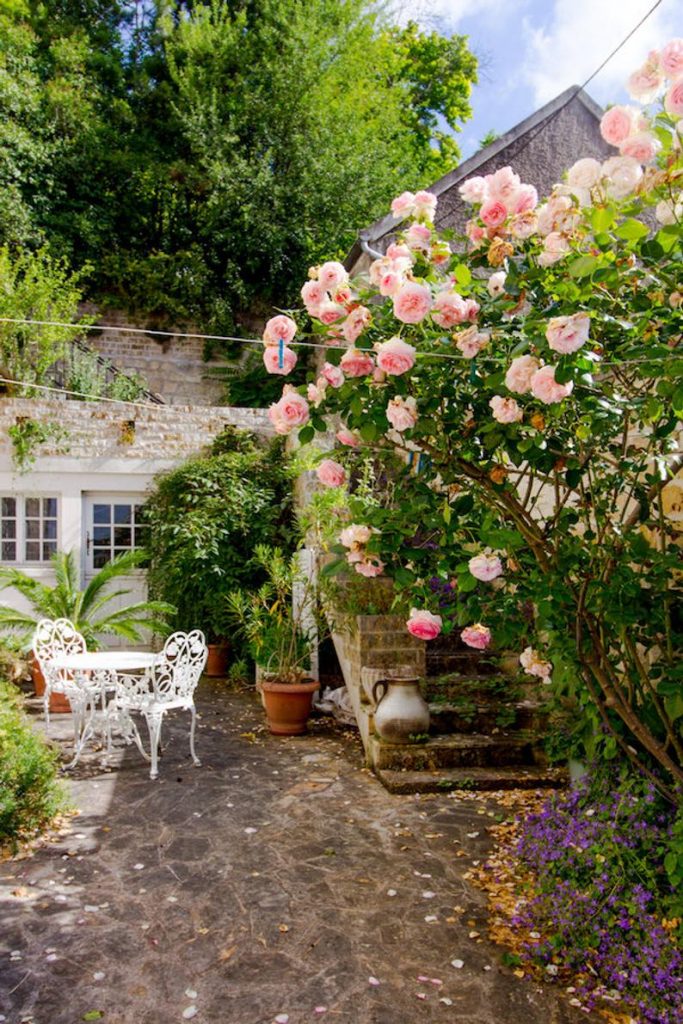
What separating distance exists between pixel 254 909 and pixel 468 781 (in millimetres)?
1995

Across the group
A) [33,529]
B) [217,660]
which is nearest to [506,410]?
[217,660]

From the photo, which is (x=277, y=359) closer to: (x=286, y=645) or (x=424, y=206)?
(x=424, y=206)

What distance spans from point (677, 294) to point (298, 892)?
307cm

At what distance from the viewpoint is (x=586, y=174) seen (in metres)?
2.55

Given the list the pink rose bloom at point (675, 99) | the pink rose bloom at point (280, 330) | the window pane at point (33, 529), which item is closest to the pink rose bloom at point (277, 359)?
the pink rose bloom at point (280, 330)

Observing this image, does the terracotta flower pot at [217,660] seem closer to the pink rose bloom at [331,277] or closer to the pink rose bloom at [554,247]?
the pink rose bloom at [331,277]

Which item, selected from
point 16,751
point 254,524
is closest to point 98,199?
point 254,524

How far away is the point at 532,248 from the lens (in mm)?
2877

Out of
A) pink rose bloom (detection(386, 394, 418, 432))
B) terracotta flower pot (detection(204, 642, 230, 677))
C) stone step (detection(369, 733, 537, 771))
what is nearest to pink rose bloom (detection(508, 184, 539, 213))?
pink rose bloom (detection(386, 394, 418, 432))

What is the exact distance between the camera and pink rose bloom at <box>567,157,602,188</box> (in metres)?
2.53

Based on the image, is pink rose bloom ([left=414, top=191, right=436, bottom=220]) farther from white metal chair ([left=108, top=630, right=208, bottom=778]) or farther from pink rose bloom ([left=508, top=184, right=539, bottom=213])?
white metal chair ([left=108, top=630, right=208, bottom=778])

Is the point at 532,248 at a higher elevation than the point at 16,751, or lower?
higher

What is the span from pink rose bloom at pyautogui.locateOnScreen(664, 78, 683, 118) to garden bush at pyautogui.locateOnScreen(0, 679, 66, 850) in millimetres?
4177

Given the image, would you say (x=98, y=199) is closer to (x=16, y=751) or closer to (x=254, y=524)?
(x=254, y=524)
